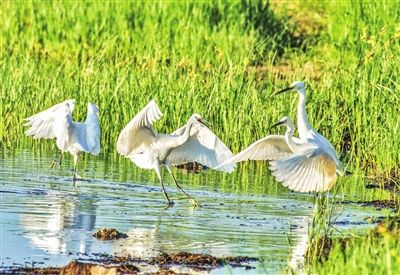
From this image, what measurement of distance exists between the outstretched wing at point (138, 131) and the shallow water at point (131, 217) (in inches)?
14.6

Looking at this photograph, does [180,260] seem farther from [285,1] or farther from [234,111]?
[285,1]

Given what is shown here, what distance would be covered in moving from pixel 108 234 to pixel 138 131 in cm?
313

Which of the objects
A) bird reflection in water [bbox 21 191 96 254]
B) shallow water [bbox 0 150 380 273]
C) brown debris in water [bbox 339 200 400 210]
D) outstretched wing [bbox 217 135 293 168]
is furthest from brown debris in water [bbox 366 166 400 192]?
bird reflection in water [bbox 21 191 96 254]

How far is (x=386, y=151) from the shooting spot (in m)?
13.1

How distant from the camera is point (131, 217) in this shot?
35.6 ft

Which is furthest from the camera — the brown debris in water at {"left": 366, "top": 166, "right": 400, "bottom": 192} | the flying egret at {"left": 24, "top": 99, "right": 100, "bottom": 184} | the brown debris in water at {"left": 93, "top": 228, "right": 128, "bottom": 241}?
the brown debris in water at {"left": 366, "top": 166, "right": 400, "bottom": 192}

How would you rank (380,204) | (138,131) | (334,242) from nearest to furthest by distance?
1. (334,242)
2. (380,204)
3. (138,131)

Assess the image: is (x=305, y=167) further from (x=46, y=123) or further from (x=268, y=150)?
(x=46, y=123)

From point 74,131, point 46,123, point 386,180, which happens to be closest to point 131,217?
point 74,131

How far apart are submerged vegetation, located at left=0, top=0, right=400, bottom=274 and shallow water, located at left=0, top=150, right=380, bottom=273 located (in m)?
0.57

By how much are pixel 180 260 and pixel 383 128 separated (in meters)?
4.94

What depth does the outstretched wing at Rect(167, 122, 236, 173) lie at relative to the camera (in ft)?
41.3

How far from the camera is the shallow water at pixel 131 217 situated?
30.5ft

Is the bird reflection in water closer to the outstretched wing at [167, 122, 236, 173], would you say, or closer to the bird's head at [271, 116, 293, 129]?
the outstretched wing at [167, 122, 236, 173]
